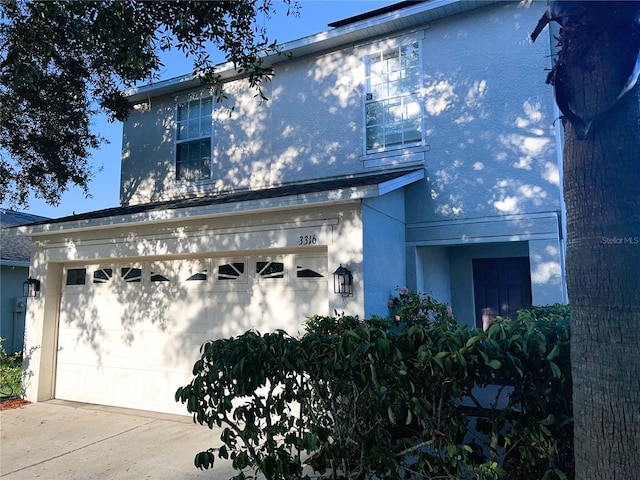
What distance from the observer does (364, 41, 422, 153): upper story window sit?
775cm

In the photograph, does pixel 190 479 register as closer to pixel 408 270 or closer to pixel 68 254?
pixel 408 270

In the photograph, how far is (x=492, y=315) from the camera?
827cm

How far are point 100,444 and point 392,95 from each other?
7004 millimetres

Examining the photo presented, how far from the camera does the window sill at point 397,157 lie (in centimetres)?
754

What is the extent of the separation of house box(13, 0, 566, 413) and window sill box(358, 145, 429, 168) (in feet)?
0.08

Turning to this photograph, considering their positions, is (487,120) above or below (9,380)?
above

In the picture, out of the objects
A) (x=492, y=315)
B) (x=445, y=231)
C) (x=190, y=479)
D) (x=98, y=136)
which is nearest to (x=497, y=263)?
(x=492, y=315)

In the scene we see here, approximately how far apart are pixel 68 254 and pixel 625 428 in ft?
28.8

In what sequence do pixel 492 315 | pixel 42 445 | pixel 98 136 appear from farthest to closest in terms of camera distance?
pixel 98 136 → pixel 492 315 → pixel 42 445

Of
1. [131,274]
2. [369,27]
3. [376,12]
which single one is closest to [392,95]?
[369,27]

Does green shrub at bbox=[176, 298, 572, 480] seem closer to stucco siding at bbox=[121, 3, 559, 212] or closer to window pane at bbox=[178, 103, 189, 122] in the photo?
stucco siding at bbox=[121, 3, 559, 212]

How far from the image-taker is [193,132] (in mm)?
9922

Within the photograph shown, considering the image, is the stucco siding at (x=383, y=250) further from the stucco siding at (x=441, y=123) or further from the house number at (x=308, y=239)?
the house number at (x=308, y=239)

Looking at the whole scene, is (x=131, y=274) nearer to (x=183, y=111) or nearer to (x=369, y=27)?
(x=183, y=111)
